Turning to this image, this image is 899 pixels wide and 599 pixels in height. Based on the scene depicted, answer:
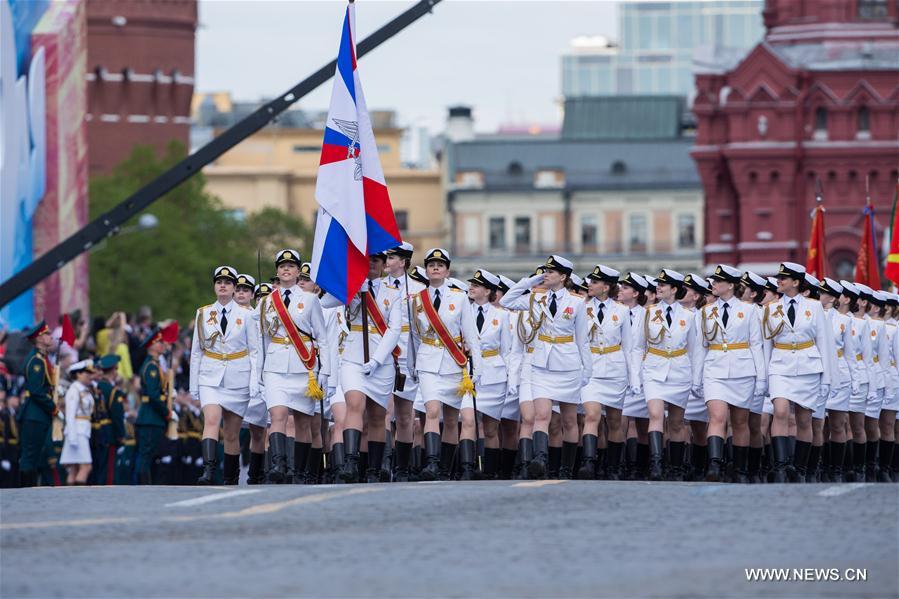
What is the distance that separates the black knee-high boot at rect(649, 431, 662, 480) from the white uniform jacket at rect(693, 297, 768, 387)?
0.57 meters

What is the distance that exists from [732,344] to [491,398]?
2.00 m

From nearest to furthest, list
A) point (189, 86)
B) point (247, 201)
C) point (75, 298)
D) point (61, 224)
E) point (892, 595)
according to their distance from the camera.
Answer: point (892, 595) → point (61, 224) → point (75, 298) → point (189, 86) → point (247, 201)

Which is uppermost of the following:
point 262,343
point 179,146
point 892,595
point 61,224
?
point 179,146

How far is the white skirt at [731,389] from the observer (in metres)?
18.9

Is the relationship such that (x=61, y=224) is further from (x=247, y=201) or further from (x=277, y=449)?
(x=247, y=201)

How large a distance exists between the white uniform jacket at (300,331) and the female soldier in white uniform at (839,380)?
5523mm

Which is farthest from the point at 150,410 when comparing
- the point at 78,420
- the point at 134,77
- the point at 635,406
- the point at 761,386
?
the point at 134,77

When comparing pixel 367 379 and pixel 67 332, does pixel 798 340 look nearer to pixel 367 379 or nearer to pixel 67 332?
pixel 367 379

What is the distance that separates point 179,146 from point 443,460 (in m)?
69.7

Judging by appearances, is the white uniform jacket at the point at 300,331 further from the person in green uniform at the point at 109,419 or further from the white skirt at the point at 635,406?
the person in green uniform at the point at 109,419

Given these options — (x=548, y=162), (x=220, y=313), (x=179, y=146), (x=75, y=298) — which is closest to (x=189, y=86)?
(x=179, y=146)

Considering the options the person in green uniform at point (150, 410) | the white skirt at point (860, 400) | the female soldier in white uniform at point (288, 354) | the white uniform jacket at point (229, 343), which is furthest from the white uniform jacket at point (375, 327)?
the person in green uniform at point (150, 410)

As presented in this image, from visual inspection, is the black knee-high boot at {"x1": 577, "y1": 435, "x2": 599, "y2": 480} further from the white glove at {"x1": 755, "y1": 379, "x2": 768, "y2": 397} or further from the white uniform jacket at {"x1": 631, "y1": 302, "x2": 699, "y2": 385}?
the white glove at {"x1": 755, "y1": 379, "x2": 768, "y2": 397}

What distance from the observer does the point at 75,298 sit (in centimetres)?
5866
